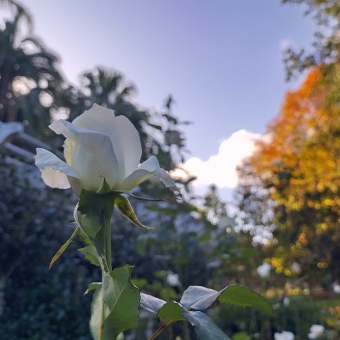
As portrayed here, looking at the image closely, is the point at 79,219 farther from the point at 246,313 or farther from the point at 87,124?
the point at 246,313

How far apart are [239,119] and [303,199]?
586 cm

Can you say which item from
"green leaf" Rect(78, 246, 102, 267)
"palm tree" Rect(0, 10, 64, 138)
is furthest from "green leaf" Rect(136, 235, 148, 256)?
"palm tree" Rect(0, 10, 64, 138)

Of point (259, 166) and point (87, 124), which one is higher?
point (259, 166)

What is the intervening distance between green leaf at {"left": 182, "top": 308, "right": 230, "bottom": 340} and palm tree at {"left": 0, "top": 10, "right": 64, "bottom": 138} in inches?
394

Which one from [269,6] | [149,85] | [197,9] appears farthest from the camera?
[269,6]

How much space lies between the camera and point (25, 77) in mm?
10500

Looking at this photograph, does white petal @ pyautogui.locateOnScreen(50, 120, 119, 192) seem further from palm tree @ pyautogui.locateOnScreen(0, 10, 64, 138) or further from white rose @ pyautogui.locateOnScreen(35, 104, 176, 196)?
palm tree @ pyautogui.locateOnScreen(0, 10, 64, 138)

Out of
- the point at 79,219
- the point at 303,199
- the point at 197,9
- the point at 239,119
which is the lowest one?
the point at 79,219

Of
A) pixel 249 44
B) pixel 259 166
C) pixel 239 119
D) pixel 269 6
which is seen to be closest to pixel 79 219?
pixel 239 119

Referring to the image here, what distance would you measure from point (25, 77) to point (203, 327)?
11.5m

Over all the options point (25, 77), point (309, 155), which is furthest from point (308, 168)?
point (25, 77)

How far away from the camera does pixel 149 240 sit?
129 centimetres

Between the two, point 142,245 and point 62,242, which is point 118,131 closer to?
point 142,245

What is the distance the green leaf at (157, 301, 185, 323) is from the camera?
0.31 metres
